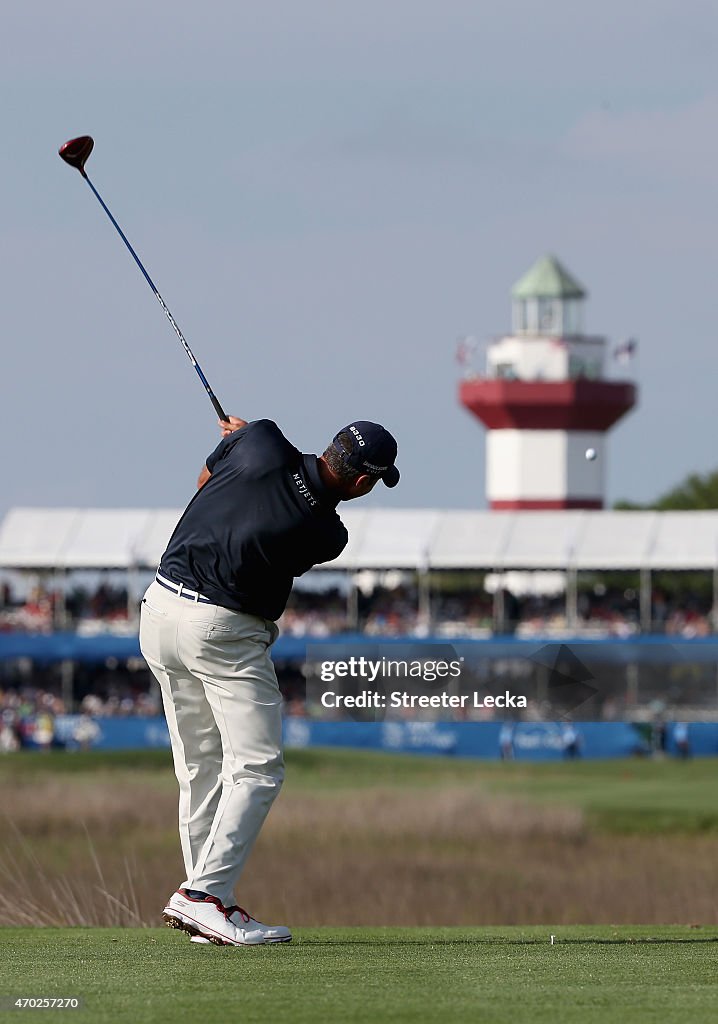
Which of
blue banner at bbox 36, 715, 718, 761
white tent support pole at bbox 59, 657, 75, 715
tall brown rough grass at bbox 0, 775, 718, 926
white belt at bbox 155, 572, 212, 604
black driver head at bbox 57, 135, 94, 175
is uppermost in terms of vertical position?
black driver head at bbox 57, 135, 94, 175

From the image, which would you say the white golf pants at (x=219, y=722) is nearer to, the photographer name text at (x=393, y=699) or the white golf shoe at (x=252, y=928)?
the white golf shoe at (x=252, y=928)

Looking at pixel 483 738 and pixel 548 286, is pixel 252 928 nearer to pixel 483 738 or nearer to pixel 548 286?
pixel 483 738

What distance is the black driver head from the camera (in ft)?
33.8

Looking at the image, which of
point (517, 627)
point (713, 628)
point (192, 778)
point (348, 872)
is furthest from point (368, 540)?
point (192, 778)

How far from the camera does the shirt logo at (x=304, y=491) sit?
25.2 feet

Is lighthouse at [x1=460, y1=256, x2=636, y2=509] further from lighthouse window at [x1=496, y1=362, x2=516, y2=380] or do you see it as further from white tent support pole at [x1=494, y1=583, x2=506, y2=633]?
white tent support pole at [x1=494, y1=583, x2=506, y2=633]

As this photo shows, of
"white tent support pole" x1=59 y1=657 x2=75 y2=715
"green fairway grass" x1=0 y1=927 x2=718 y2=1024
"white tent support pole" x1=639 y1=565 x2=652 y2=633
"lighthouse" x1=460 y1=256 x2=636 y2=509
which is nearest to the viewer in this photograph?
"green fairway grass" x1=0 y1=927 x2=718 y2=1024

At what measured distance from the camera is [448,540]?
5309 centimetres

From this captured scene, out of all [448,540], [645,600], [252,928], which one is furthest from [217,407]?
[448,540]

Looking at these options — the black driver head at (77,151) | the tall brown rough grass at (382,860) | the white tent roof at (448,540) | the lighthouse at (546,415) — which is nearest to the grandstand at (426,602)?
the white tent roof at (448,540)

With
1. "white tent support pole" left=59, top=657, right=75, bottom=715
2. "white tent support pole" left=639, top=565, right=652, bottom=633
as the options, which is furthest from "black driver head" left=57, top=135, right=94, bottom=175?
"white tent support pole" left=59, top=657, right=75, bottom=715

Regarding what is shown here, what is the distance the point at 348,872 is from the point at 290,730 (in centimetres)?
2681

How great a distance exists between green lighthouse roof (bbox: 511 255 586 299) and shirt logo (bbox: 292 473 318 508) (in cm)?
6196

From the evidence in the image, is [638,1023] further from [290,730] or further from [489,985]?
[290,730]
